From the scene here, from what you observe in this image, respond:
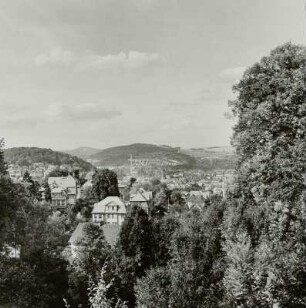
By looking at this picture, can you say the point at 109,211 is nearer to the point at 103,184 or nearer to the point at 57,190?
the point at 103,184

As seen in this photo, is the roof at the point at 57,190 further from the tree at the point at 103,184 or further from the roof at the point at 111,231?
the roof at the point at 111,231

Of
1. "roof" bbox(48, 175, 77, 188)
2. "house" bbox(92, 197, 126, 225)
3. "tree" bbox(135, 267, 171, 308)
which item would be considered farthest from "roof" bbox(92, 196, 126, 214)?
"tree" bbox(135, 267, 171, 308)

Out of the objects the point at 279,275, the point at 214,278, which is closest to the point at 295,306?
the point at 279,275

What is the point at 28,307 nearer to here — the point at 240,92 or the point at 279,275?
the point at 279,275

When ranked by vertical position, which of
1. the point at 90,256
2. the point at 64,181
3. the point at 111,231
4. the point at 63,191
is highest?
the point at 64,181

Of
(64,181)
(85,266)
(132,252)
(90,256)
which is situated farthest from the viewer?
(64,181)

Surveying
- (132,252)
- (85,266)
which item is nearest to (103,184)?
(132,252)

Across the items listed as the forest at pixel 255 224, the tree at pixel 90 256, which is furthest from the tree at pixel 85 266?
the forest at pixel 255 224
